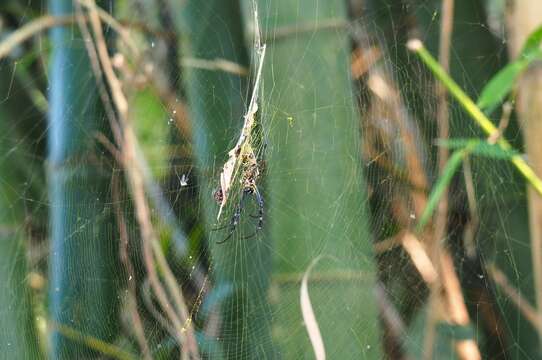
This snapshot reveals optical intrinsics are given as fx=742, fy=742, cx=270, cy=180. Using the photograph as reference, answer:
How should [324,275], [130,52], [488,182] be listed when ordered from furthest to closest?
[130,52], [488,182], [324,275]

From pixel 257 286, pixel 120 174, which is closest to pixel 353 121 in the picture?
pixel 257 286

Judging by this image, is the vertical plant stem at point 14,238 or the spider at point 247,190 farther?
the spider at point 247,190

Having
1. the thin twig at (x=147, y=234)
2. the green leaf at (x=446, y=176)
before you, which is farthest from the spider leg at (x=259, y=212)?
the green leaf at (x=446, y=176)

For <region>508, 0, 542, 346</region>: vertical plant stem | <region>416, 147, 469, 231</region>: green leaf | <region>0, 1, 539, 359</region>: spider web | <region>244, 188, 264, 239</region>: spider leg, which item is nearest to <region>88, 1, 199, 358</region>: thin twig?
<region>0, 1, 539, 359</region>: spider web

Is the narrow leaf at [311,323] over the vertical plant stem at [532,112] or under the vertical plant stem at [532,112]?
under

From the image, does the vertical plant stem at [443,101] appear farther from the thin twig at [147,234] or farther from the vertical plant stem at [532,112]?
the thin twig at [147,234]

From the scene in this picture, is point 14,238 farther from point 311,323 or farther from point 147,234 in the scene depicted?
point 311,323

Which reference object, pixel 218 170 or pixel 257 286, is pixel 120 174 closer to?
pixel 218 170
